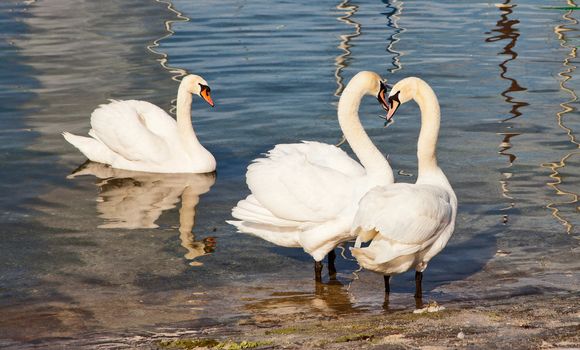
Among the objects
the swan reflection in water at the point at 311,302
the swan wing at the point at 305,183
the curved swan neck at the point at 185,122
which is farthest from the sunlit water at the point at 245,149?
the swan wing at the point at 305,183

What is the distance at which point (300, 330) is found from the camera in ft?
22.9

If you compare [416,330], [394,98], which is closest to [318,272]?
[394,98]

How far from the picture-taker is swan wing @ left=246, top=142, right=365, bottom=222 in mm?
8453

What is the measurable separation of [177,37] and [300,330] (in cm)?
1376

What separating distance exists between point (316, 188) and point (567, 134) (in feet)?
18.4

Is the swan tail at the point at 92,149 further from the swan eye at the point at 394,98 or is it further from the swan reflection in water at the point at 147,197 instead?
the swan eye at the point at 394,98

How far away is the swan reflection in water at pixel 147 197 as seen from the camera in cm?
1029

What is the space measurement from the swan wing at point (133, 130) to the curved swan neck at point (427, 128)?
4488 mm

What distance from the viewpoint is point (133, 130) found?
40.7ft

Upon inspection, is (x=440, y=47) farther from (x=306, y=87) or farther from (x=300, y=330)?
(x=300, y=330)

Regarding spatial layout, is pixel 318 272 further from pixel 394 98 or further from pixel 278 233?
pixel 394 98

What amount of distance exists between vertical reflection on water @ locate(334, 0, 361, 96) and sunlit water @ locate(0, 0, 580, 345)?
5 centimetres

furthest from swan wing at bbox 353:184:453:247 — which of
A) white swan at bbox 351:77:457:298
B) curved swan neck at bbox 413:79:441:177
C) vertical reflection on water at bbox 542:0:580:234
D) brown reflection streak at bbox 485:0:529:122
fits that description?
brown reflection streak at bbox 485:0:529:122

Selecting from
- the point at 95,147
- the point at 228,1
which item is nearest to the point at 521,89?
the point at 95,147
